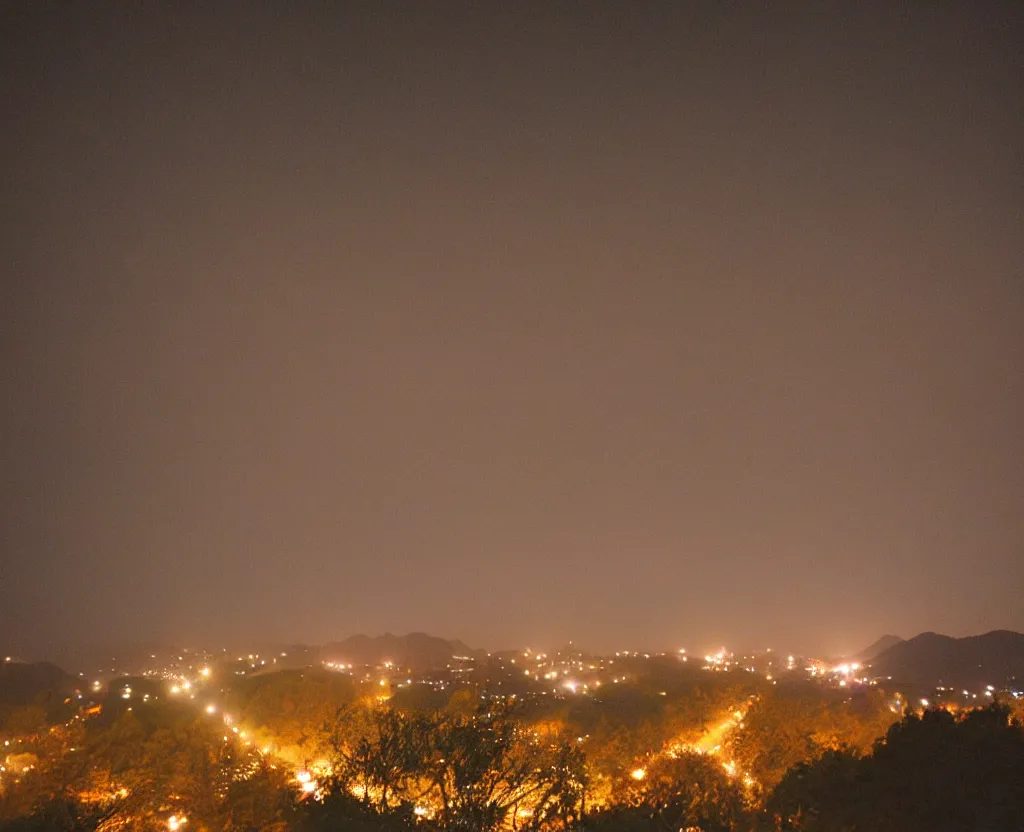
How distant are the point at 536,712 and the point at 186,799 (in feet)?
121

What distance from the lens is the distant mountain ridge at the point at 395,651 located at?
514 feet

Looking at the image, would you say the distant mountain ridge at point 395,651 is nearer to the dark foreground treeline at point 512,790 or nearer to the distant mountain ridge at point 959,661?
the distant mountain ridge at point 959,661

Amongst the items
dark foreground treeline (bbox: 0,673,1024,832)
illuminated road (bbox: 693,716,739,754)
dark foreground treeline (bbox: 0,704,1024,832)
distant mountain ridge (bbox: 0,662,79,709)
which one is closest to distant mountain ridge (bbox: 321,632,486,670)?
distant mountain ridge (bbox: 0,662,79,709)

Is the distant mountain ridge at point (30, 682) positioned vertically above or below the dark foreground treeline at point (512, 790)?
below

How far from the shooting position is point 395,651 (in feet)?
573

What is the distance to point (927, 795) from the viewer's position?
2316cm

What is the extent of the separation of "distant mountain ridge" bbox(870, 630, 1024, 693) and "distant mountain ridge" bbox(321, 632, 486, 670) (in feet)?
338

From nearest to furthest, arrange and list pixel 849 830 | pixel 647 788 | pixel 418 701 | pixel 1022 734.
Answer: pixel 849 830, pixel 1022 734, pixel 647 788, pixel 418 701

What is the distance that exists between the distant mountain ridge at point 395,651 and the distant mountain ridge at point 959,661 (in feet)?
338

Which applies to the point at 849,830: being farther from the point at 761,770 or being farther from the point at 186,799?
the point at 186,799

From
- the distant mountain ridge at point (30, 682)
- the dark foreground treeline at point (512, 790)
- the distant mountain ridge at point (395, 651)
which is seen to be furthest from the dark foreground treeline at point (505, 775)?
the distant mountain ridge at point (395, 651)

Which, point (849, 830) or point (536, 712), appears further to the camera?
point (536, 712)

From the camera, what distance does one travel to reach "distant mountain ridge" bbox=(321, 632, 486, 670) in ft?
514

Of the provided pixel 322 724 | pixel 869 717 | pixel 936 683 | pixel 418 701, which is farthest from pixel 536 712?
pixel 936 683
